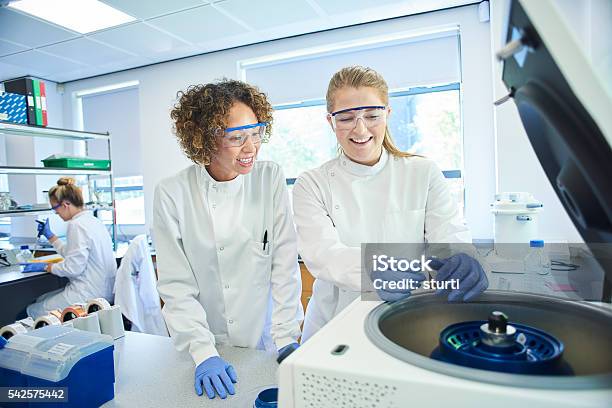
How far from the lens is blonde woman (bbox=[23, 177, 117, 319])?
291cm

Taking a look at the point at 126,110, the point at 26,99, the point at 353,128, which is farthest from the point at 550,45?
the point at 126,110

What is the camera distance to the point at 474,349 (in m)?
0.57

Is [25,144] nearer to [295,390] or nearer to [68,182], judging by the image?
[68,182]

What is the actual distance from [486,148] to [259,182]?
8.28ft

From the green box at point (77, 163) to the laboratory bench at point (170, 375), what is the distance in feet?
9.02

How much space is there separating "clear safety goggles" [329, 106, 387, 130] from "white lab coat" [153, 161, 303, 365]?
12.2 inches

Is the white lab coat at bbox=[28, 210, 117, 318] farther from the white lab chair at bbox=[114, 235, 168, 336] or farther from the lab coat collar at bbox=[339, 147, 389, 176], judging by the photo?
the lab coat collar at bbox=[339, 147, 389, 176]

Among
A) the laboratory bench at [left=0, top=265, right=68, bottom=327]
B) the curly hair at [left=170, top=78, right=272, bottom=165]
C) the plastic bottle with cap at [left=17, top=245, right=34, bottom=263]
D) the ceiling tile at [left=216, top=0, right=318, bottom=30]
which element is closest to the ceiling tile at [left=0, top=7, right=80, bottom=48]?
the ceiling tile at [left=216, top=0, right=318, bottom=30]

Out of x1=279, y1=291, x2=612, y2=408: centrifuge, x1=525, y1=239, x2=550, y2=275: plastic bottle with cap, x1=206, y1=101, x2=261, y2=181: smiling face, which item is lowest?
x1=525, y1=239, x2=550, y2=275: plastic bottle with cap

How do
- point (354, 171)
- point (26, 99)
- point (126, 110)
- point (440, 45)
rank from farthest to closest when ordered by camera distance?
point (126, 110)
point (440, 45)
point (26, 99)
point (354, 171)

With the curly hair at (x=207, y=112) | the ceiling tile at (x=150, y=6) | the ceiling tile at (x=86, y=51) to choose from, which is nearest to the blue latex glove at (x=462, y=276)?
the curly hair at (x=207, y=112)

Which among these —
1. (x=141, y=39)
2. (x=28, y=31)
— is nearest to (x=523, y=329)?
(x=141, y=39)

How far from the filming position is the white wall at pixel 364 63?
3.31m

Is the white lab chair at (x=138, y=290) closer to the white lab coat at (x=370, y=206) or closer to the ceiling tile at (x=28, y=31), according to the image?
the white lab coat at (x=370, y=206)
